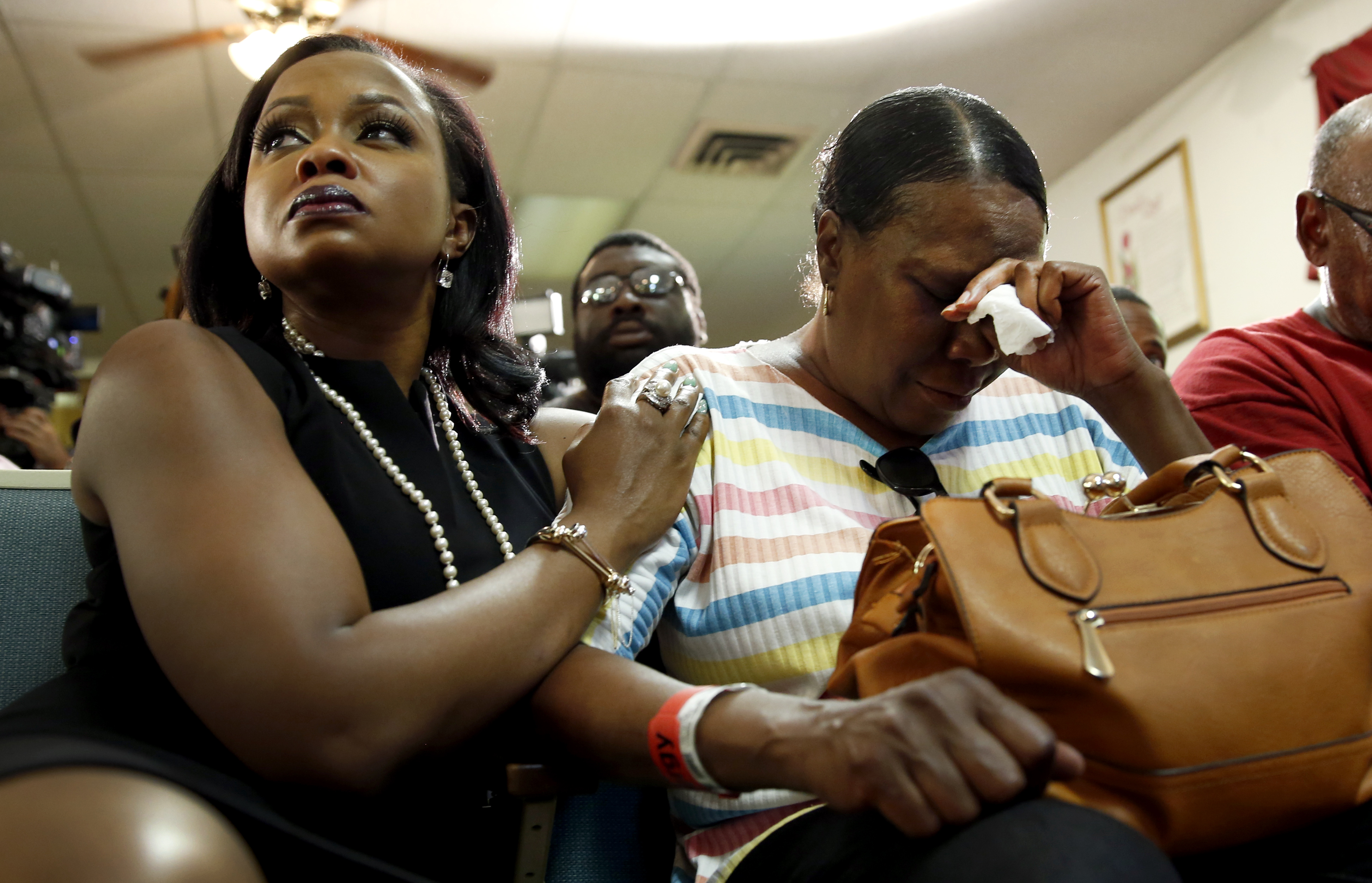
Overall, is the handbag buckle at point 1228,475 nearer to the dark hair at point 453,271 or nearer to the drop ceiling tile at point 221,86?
the dark hair at point 453,271

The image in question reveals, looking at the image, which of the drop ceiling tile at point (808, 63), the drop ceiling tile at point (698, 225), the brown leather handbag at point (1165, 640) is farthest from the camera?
the drop ceiling tile at point (698, 225)

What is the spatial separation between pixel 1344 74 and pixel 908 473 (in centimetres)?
334

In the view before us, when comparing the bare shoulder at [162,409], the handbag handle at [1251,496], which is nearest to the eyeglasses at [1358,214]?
the handbag handle at [1251,496]

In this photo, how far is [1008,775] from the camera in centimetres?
67

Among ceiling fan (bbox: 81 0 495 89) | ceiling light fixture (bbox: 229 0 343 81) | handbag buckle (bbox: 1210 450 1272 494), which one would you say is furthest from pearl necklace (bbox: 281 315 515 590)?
ceiling light fixture (bbox: 229 0 343 81)

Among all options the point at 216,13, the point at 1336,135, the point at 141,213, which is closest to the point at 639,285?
the point at 1336,135

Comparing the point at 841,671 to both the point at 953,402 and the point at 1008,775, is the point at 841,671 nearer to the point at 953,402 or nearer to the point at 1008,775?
the point at 1008,775

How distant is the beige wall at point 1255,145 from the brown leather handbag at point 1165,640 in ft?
11.5

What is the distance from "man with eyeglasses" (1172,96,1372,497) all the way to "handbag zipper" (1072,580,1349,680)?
2.87ft

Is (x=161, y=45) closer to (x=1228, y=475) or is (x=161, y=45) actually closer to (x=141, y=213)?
(x=141, y=213)

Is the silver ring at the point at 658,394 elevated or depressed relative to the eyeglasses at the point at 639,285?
depressed

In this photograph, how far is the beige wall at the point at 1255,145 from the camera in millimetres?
3842

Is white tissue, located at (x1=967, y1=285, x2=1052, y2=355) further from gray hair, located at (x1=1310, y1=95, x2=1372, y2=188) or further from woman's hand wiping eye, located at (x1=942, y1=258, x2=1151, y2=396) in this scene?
gray hair, located at (x1=1310, y1=95, x2=1372, y2=188)

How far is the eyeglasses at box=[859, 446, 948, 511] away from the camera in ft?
4.01
